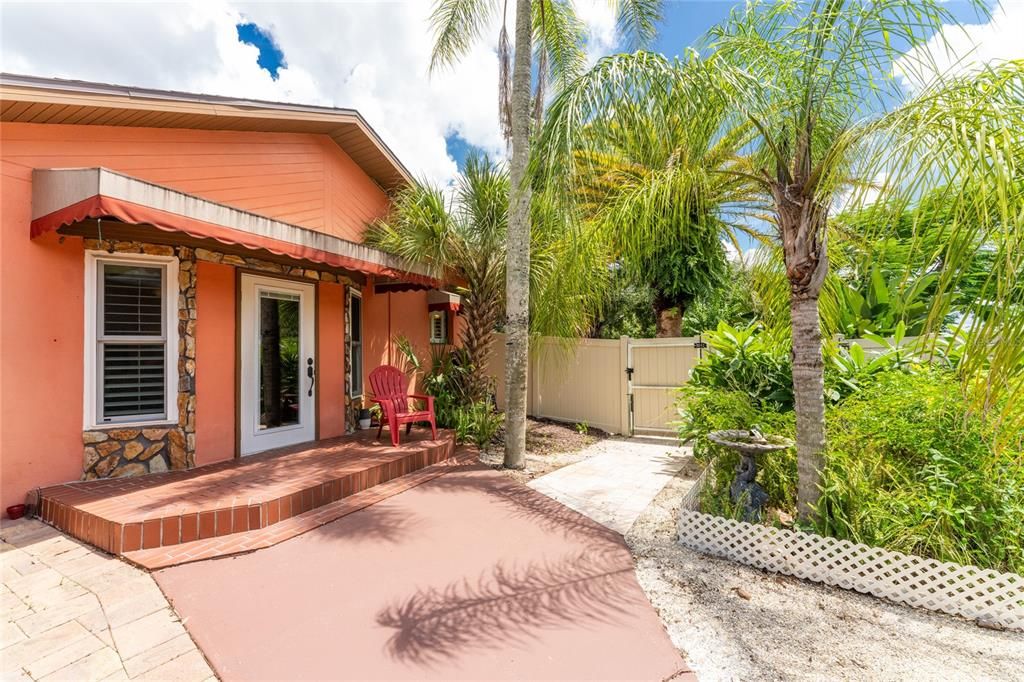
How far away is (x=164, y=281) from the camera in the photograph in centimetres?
561

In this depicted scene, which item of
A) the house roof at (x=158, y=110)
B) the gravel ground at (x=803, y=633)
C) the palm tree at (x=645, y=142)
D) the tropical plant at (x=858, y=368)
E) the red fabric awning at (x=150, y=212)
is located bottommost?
the gravel ground at (x=803, y=633)

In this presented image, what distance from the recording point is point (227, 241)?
4.99 meters

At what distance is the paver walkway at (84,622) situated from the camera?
2.52 m

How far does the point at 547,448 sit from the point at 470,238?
164 inches

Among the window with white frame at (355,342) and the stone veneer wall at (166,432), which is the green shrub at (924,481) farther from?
the window with white frame at (355,342)

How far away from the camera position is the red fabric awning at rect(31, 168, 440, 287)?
4.23 m

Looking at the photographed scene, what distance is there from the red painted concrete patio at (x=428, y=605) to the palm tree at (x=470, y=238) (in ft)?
14.2

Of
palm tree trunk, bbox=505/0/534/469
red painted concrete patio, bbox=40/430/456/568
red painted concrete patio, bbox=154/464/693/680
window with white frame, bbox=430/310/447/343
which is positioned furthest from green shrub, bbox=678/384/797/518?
window with white frame, bbox=430/310/447/343

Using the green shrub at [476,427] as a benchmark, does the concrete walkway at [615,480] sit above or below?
below

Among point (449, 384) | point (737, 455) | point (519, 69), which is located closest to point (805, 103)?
point (737, 455)

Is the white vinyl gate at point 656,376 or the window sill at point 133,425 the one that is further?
the white vinyl gate at point 656,376

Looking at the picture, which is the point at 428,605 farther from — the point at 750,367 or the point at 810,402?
the point at 750,367

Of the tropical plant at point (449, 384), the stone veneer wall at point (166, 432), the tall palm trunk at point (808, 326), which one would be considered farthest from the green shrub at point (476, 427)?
the tall palm trunk at point (808, 326)

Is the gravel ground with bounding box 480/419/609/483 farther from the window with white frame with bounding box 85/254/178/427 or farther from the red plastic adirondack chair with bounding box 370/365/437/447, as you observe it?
the window with white frame with bounding box 85/254/178/427
